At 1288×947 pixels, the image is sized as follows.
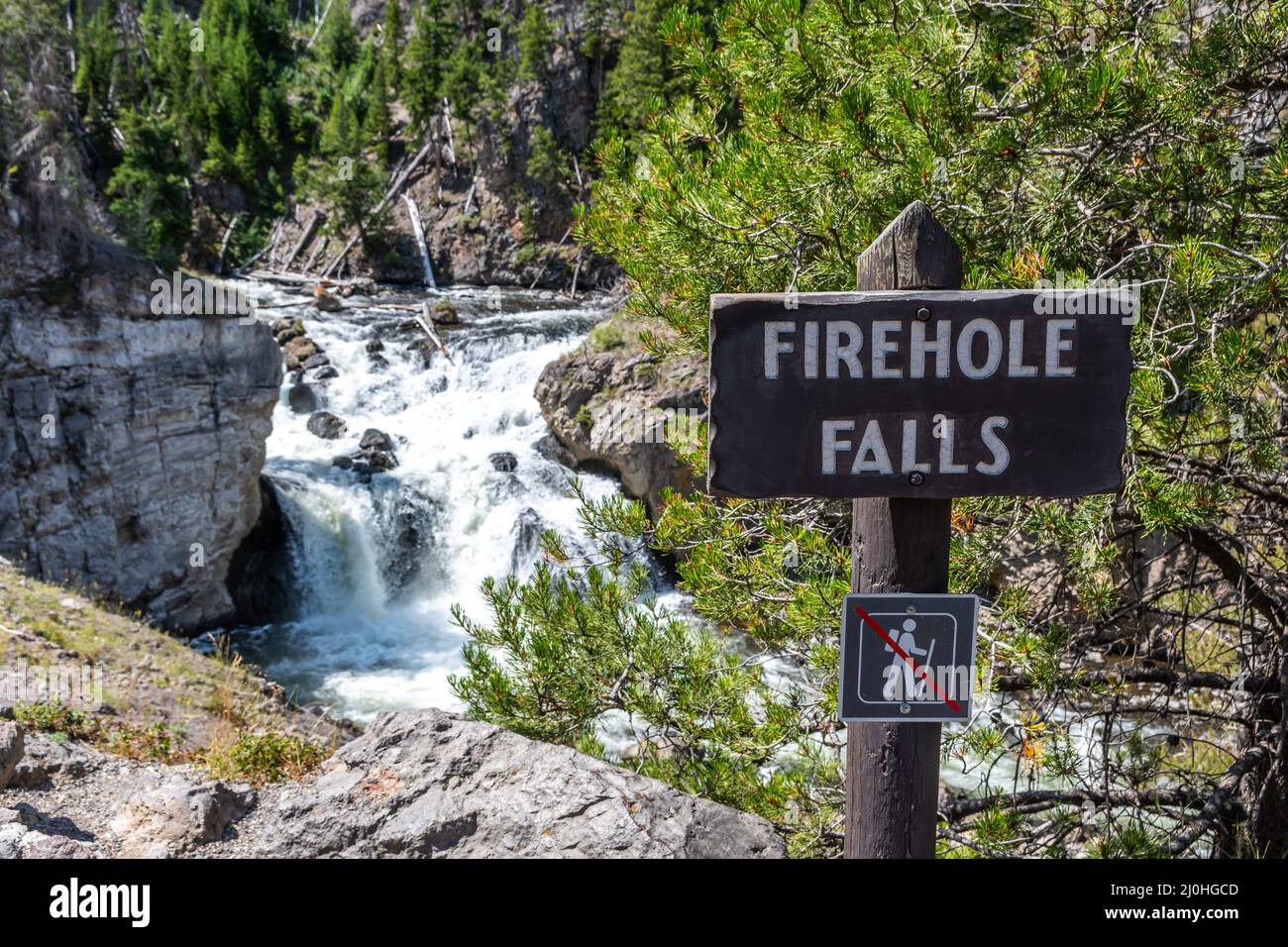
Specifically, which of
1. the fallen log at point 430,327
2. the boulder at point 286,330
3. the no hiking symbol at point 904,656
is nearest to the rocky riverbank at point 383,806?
the no hiking symbol at point 904,656

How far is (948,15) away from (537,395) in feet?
40.2

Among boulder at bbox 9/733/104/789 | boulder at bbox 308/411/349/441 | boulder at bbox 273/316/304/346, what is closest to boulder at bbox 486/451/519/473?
boulder at bbox 308/411/349/441

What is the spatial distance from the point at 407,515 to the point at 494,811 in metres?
12.4

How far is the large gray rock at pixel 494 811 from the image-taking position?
10.2 feet

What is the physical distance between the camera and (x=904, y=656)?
2174mm

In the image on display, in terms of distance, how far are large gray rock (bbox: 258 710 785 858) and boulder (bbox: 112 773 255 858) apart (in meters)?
0.22

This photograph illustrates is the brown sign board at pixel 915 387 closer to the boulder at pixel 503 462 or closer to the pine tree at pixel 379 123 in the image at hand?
the boulder at pixel 503 462

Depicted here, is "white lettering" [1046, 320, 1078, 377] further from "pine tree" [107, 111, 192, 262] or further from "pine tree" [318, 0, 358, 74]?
"pine tree" [318, 0, 358, 74]

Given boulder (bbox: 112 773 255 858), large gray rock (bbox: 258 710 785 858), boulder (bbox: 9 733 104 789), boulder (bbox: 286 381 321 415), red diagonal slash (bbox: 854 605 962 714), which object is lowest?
boulder (bbox: 9 733 104 789)

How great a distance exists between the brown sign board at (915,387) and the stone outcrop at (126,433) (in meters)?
12.4

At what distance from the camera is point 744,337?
83.8 inches

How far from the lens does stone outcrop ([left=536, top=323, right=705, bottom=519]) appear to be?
14.7m

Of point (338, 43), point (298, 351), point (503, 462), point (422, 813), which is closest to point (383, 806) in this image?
point (422, 813)

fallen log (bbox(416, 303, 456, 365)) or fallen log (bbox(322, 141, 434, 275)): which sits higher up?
fallen log (bbox(322, 141, 434, 275))
